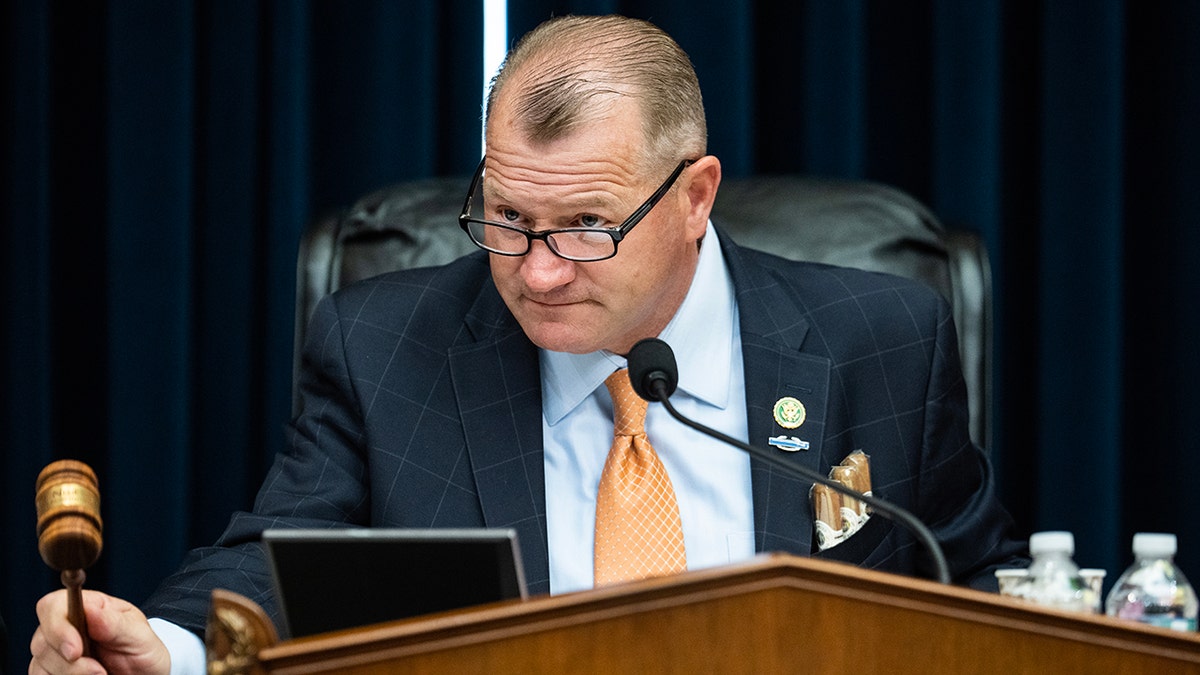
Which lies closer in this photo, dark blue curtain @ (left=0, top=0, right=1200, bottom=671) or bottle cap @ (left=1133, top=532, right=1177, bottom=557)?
bottle cap @ (left=1133, top=532, right=1177, bottom=557)

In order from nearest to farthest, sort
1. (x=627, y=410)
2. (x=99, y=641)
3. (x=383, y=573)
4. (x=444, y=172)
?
(x=383, y=573)
(x=99, y=641)
(x=627, y=410)
(x=444, y=172)

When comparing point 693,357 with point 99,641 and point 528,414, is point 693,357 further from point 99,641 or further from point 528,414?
point 99,641

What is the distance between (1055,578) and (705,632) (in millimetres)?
432

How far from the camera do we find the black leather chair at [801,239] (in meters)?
2.06

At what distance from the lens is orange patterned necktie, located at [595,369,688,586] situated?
1754mm

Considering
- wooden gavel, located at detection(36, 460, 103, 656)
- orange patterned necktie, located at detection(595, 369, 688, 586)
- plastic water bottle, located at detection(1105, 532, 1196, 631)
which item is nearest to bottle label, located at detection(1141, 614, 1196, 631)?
plastic water bottle, located at detection(1105, 532, 1196, 631)

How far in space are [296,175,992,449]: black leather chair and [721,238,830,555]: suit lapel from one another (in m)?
0.11

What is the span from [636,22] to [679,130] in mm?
159

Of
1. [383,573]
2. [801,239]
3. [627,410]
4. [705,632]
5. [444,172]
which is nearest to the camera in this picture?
[705,632]

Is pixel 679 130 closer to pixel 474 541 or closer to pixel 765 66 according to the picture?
pixel 765 66

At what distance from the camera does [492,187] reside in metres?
1.73

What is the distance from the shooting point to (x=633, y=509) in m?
1.78

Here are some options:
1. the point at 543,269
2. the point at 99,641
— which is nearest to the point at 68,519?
the point at 99,641

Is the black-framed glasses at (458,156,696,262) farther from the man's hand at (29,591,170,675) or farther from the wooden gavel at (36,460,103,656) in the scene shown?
the wooden gavel at (36,460,103,656)
